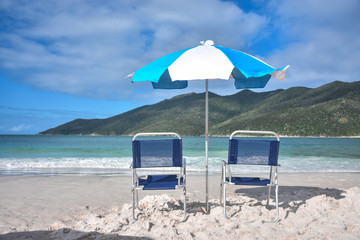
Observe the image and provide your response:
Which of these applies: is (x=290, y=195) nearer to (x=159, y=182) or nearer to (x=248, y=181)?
(x=248, y=181)

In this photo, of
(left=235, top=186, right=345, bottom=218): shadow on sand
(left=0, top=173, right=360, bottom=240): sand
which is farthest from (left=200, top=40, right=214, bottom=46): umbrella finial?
(left=235, top=186, right=345, bottom=218): shadow on sand

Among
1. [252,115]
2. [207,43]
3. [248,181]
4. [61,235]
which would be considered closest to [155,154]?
[248,181]

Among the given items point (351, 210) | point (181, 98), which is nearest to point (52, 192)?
point (351, 210)

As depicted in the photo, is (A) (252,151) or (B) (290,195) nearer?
(A) (252,151)

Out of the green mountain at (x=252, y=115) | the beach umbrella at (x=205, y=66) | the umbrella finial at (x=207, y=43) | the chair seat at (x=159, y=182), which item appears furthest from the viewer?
the green mountain at (x=252, y=115)

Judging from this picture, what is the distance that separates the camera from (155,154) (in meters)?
3.78

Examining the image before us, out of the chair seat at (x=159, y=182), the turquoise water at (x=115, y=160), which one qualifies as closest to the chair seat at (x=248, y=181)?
the chair seat at (x=159, y=182)

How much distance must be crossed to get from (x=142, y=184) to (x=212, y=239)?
1.29 metres

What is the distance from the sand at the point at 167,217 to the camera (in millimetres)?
3198

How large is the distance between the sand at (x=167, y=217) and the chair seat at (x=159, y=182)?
43 cm

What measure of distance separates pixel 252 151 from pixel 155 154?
137 cm

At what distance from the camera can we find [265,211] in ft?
13.3

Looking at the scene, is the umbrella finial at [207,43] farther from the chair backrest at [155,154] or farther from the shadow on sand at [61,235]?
the shadow on sand at [61,235]

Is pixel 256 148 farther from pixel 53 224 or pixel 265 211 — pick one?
pixel 53 224
